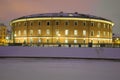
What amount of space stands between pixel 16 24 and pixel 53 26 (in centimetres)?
1305

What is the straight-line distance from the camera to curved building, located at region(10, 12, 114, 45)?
255ft

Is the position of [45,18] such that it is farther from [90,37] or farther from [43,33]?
[90,37]

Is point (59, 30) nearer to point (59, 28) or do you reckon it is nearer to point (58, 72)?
point (59, 28)

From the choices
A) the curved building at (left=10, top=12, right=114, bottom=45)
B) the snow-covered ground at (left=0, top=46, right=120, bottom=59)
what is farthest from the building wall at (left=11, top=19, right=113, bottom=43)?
the snow-covered ground at (left=0, top=46, right=120, bottom=59)

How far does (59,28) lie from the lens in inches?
3066

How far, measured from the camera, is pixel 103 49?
124 ft

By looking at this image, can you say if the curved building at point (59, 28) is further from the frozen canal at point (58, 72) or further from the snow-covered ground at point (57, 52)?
the frozen canal at point (58, 72)

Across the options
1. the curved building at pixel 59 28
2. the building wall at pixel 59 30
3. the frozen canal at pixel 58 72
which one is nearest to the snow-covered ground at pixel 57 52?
the frozen canal at pixel 58 72

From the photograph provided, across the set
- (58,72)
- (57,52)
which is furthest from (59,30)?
(58,72)

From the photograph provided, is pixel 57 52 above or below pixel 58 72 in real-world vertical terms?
above

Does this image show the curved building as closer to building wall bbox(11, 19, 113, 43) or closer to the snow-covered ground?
building wall bbox(11, 19, 113, 43)

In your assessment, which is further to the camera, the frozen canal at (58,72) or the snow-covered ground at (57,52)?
the snow-covered ground at (57,52)

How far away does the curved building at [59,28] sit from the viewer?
77.6 m

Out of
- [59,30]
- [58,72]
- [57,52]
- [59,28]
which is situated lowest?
[58,72]
